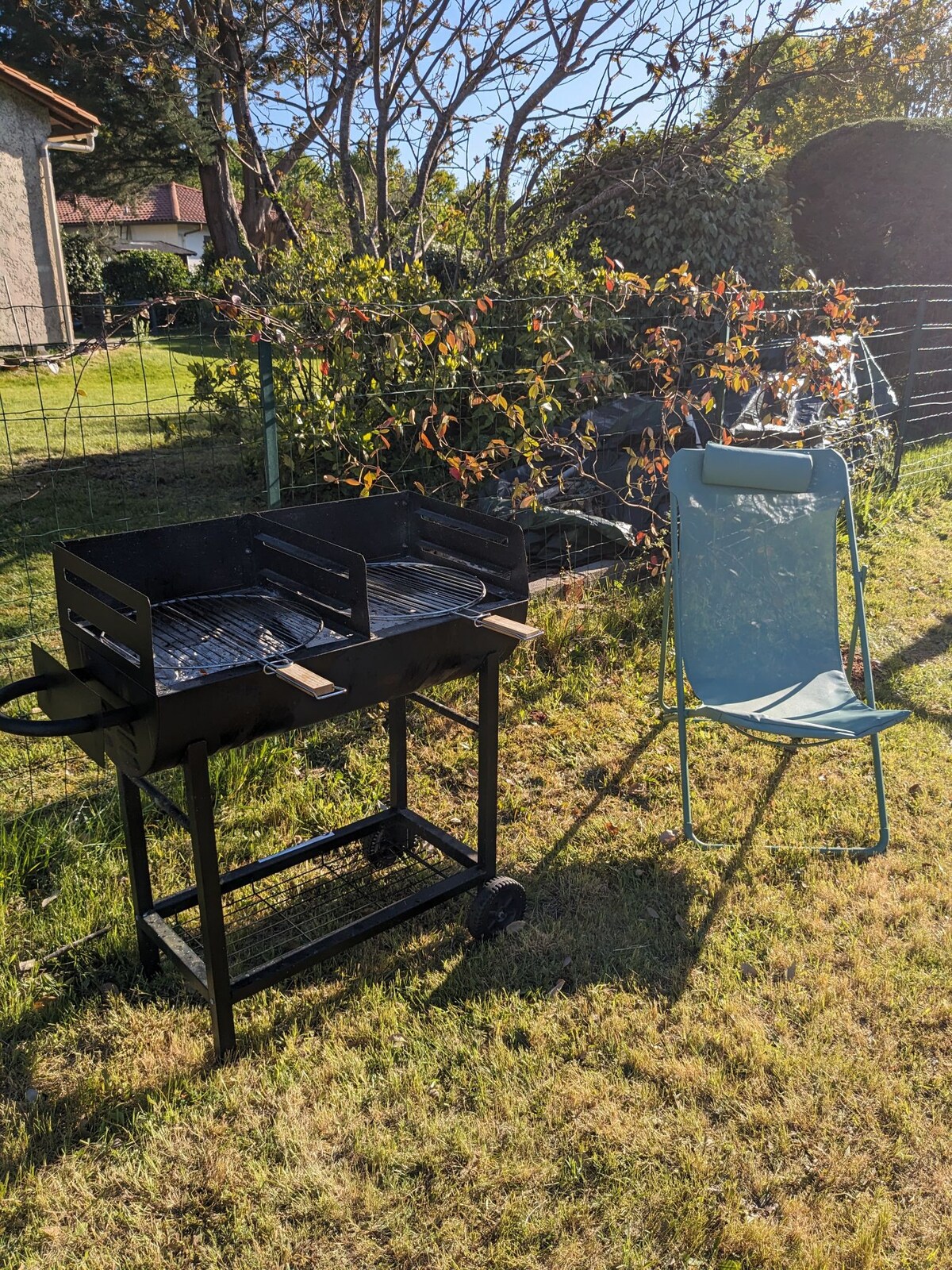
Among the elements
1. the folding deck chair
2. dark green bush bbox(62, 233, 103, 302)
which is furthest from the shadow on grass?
dark green bush bbox(62, 233, 103, 302)

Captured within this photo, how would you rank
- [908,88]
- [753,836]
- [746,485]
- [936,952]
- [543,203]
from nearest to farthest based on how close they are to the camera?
[936,952] → [753,836] → [746,485] → [543,203] → [908,88]

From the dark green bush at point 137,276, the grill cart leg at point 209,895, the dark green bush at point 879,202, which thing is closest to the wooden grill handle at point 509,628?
the grill cart leg at point 209,895

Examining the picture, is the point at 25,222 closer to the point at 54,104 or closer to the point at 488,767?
the point at 54,104

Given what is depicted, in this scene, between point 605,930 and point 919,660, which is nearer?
point 605,930

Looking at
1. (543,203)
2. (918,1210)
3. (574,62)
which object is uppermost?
(574,62)

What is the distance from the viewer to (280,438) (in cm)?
506

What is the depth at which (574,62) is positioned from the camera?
219 inches

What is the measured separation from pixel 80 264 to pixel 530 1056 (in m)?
24.2

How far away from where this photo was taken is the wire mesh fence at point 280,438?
412 centimetres

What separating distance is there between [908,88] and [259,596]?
102 ft

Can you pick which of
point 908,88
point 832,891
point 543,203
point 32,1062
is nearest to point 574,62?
point 543,203

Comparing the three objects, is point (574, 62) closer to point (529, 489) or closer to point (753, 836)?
point (529, 489)

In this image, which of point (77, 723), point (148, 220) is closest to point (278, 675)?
point (77, 723)

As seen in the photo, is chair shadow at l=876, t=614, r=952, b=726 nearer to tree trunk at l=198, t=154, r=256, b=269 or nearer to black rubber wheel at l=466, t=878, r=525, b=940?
black rubber wheel at l=466, t=878, r=525, b=940
